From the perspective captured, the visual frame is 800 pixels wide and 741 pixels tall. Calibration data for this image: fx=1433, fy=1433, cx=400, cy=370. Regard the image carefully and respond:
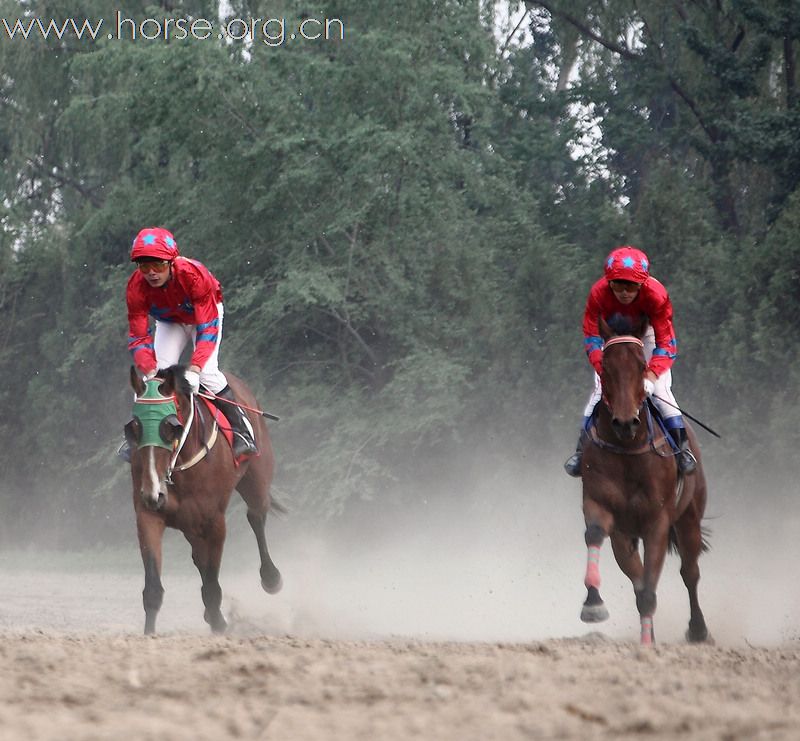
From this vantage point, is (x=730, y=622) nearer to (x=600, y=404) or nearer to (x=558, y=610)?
(x=558, y=610)

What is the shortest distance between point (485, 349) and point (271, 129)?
15.6 feet

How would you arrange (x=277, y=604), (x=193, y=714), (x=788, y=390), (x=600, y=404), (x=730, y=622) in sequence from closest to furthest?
1. (x=193, y=714)
2. (x=600, y=404)
3. (x=730, y=622)
4. (x=277, y=604)
5. (x=788, y=390)

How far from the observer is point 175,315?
10555mm

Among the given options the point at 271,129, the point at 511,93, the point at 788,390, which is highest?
the point at 511,93

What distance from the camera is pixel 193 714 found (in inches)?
215

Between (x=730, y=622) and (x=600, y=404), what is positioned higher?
(x=600, y=404)

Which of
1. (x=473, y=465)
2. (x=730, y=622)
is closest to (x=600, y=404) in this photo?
(x=730, y=622)

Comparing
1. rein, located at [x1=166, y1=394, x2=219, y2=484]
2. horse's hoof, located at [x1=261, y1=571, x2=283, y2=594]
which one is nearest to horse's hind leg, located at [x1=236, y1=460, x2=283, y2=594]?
horse's hoof, located at [x1=261, y1=571, x2=283, y2=594]

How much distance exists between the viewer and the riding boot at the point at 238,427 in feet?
34.9

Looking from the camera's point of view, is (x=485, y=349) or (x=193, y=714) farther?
(x=485, y=349)

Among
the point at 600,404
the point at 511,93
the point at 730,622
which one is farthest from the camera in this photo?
the point at 511,93

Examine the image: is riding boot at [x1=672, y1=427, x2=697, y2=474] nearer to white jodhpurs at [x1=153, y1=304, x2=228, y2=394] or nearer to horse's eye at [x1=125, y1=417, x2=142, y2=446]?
white jodhpurs at [x1=153, y1=304, x2=228, y2=394]

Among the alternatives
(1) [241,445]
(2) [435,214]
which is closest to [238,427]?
(1) [241,445]

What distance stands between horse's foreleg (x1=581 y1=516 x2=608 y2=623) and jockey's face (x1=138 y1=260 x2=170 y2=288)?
11.2 ft
